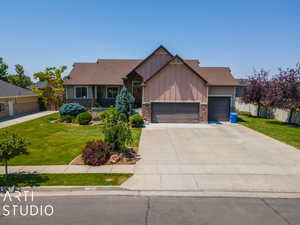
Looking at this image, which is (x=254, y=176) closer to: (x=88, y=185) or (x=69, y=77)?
(x=88, y=185)

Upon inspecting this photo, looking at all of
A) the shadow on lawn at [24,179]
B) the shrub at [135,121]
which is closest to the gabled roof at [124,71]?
the shrub at [135,121]

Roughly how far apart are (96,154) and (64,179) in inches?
79.0

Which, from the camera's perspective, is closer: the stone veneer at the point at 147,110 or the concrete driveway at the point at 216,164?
the concrete driveway at the point at 216,164

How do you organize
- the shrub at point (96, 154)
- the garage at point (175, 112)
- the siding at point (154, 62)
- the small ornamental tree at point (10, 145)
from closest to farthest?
the small ornamental tree at point (10, 145)
the shrub at point (96, 154)
the garage at point (175, 112)
the siding at point (154, 62)

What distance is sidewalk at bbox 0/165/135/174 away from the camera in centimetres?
838

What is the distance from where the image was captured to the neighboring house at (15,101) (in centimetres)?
2264

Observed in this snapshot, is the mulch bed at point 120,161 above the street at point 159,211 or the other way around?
above

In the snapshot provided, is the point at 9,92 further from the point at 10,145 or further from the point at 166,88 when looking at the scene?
the point at 10,145

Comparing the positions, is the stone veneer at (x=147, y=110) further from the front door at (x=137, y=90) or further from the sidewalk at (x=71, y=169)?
the sidewalk at (x=71, y=169)

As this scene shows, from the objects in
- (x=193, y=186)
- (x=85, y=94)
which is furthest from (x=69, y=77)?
(x=193, y=186)

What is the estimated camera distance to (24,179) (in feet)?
24.8

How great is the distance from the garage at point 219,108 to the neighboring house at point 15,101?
Result: 22778mm

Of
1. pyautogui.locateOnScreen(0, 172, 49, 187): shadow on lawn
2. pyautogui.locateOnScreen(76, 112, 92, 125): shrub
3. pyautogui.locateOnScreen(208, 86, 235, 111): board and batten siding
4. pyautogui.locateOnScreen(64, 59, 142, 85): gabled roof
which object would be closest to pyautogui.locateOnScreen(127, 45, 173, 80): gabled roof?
pyautogui.locateOnScreen(64, 59, 142, 85): gabled roof

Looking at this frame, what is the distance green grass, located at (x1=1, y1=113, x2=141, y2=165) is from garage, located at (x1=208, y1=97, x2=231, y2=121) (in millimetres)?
10751
